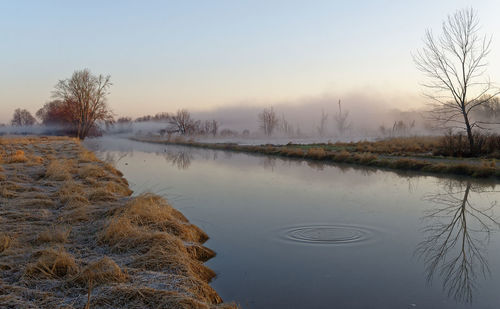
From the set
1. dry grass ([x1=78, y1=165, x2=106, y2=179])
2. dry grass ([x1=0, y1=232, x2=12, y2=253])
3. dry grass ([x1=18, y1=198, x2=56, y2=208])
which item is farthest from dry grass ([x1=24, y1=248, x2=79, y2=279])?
dry grass ([x1=78, y1=165, x2=106, y2=179])

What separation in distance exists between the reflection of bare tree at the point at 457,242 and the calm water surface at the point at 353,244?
0.01 meters

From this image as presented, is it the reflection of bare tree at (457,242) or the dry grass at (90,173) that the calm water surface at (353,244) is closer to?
the reflection of bare tree at (457,242)

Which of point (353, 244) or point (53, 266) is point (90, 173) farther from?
point (353, 244)

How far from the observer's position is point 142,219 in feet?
17.9

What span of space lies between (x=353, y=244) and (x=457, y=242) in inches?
62.4

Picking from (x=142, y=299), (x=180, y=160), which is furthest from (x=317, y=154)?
(x=142, y=299)

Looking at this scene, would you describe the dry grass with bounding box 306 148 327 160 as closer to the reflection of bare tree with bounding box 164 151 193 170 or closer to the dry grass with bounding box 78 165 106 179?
the reflection of bare tree with bounding box 164 151 193 170

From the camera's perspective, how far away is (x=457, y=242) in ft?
17.8

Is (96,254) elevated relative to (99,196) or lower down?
lower down

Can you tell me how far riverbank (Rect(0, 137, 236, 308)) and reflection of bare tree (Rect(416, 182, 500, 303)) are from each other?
2637mm

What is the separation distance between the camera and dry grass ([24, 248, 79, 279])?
11.0 ft

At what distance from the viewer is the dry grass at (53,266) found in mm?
3354

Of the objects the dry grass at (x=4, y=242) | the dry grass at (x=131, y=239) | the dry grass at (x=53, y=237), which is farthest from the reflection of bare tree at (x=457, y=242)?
→ the dry grass at (x=4, y=242)

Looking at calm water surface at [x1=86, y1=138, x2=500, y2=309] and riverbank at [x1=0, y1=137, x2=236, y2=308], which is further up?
riverbank at [x1=0, y1=137, x2=236, y2=308]
